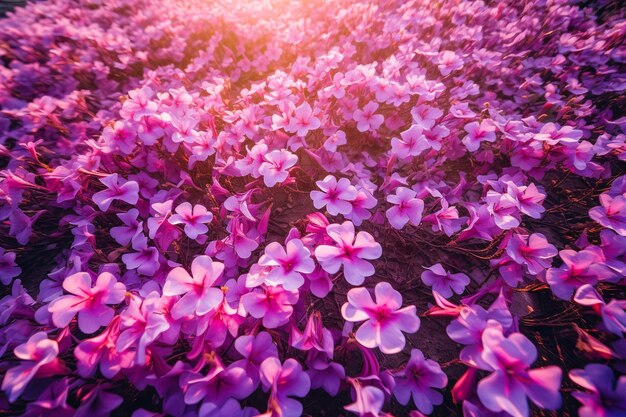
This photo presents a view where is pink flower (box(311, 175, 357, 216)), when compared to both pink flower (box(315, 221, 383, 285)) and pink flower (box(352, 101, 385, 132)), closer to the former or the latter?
pink flower (box(315, 221, 383, 285))

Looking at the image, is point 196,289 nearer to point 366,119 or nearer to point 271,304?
point 271,304

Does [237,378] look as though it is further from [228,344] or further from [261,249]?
[261,249]

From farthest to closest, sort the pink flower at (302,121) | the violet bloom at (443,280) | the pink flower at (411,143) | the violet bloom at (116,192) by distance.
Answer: the pink flower at (302,121)
the pink flower at (411,143)
the violet bloom at (116,192)
the violet bloom at (443,280)

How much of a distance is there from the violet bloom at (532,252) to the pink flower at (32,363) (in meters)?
2.27

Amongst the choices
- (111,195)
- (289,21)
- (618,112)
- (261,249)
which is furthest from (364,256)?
(289,21)

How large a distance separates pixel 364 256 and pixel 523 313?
137 cm

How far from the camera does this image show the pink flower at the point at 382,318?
124 centimetres

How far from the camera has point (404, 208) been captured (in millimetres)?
1764

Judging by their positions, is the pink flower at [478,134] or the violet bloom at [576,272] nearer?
the violet bloom at [576,272]

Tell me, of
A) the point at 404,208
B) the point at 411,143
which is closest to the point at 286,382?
the point at 404,208

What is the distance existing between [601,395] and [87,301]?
7.65 feet

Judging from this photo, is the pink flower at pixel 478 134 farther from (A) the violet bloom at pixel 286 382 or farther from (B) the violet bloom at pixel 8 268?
(B) the violet bloom at pixel 8 268

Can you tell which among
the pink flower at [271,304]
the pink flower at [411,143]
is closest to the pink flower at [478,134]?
the pink flower at [411,143]

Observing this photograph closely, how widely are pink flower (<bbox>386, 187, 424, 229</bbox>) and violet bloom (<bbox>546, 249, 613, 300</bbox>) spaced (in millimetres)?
719
